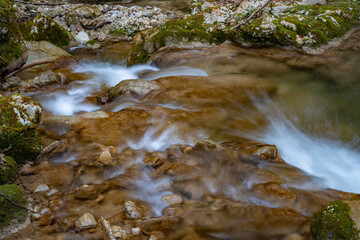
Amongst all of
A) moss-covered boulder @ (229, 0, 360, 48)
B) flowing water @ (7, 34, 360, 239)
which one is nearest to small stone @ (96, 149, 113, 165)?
flowing water @ (7, 34, 360, 239)

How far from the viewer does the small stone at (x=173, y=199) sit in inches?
142

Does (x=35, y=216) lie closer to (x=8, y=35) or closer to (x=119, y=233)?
(x=119, y=233)

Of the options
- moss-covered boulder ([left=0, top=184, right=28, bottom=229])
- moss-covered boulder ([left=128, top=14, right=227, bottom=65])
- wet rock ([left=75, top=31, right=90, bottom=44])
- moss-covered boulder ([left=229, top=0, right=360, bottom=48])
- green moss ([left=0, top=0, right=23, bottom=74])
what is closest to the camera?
moss-covered boulder ([left=0, top=184, right=28, bottom=229])

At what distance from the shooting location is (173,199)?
11.9 ft

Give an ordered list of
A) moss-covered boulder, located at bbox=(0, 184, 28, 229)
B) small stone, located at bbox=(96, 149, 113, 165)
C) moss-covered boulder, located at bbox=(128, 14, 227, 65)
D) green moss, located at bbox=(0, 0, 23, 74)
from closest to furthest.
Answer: moss-covered boulder, located at bbox=(0, 184, 28, 229) → small stone, located at bbox=(96, 149, 113, 165) → green moss, located at bbox=(0, 0, 23, 74) → moss-covered boulder, located at bbox=(128, 14, 227, 65)

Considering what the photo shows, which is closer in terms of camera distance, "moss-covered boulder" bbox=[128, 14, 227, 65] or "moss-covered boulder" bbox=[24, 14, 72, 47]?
"moss-covered boulder" bbox=[128, 14, 227, 65]

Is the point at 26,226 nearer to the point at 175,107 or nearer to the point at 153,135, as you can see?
the point at 153,135

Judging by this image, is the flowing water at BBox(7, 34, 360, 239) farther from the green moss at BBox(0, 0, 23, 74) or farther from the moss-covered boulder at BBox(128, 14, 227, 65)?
the green moss at BBox(0, 0, 23, 74)

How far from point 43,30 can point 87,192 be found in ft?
32.6

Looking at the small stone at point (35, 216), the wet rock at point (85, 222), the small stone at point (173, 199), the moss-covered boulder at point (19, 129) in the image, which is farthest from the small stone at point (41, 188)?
the small stone at point (173, 199)

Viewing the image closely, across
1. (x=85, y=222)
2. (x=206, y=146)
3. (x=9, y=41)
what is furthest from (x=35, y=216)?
(x=9, y=41)

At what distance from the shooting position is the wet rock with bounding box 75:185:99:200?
11.9 ft

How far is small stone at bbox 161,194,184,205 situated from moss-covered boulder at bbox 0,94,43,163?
2.26 meters

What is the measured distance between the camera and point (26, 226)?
3.03 meters
